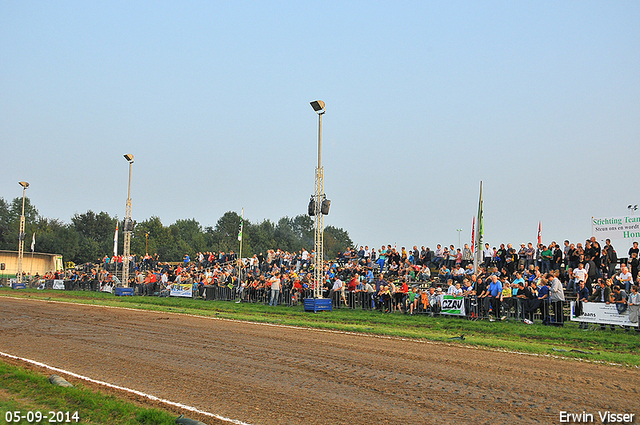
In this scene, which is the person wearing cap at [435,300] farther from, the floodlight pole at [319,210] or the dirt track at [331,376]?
the dirt track at [331,376]

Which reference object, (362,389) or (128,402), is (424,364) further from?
(128,402)

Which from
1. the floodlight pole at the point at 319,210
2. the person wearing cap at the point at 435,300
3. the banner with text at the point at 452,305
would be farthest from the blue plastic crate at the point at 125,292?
the banner with text at the point at 452,305

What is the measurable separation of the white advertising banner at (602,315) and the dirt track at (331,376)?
7077 millimetres

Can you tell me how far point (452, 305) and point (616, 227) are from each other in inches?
298

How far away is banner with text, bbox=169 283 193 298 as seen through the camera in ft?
Result: 109

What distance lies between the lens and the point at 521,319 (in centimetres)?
1906

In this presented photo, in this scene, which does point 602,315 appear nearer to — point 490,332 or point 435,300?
point 490,332

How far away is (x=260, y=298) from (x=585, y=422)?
23.4 metres

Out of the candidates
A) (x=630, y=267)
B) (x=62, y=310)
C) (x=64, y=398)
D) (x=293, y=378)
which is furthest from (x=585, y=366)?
(x=62, y=310)

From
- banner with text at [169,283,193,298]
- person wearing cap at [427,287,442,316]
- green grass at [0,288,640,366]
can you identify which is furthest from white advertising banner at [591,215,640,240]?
banner with text at [169,283,193,298]

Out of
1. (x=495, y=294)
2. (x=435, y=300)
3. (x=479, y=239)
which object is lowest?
(x=435, y=300)

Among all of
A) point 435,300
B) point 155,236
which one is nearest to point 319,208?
point 435,300

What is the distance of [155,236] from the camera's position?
4218 inches

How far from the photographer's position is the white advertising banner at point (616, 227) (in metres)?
21.0
